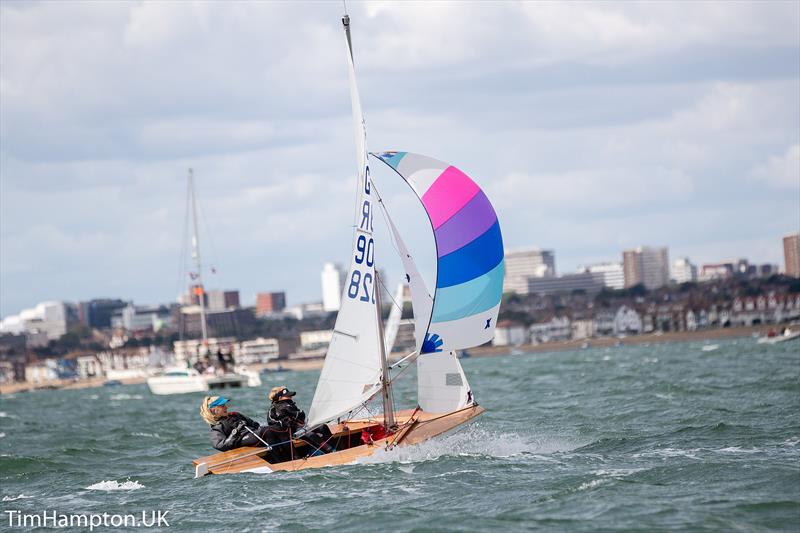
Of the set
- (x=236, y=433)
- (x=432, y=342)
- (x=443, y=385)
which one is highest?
(x=432, y=342)

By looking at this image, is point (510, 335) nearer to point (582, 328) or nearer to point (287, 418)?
point (582, 328)

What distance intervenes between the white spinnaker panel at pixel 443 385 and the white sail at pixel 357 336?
0.81 metres

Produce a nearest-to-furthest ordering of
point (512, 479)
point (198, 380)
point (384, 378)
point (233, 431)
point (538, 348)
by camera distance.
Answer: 1. point (512, 479)
2. point (233, 431)
3. point (384, 378)
4. point (198, 380)
5. point (538, 348)

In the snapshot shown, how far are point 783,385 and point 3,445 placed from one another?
56.2ft

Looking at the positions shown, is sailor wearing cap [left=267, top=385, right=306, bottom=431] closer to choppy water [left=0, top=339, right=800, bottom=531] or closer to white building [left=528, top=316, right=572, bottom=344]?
choppy water [left=0, top=339, right=800, bottom=531]

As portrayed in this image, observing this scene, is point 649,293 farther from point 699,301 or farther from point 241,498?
point 241,498

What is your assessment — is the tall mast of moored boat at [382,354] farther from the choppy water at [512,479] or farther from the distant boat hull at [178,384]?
the distant boat hull at [178,384]

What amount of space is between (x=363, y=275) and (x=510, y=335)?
154 metres

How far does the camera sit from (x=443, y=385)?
18.1 metres

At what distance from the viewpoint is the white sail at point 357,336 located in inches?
679

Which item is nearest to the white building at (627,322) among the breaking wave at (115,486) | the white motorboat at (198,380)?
the white motorboat at (198,380)

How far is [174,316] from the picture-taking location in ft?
628

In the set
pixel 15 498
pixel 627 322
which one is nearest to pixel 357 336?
pixel 15 498

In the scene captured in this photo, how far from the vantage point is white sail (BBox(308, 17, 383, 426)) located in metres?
17.2
